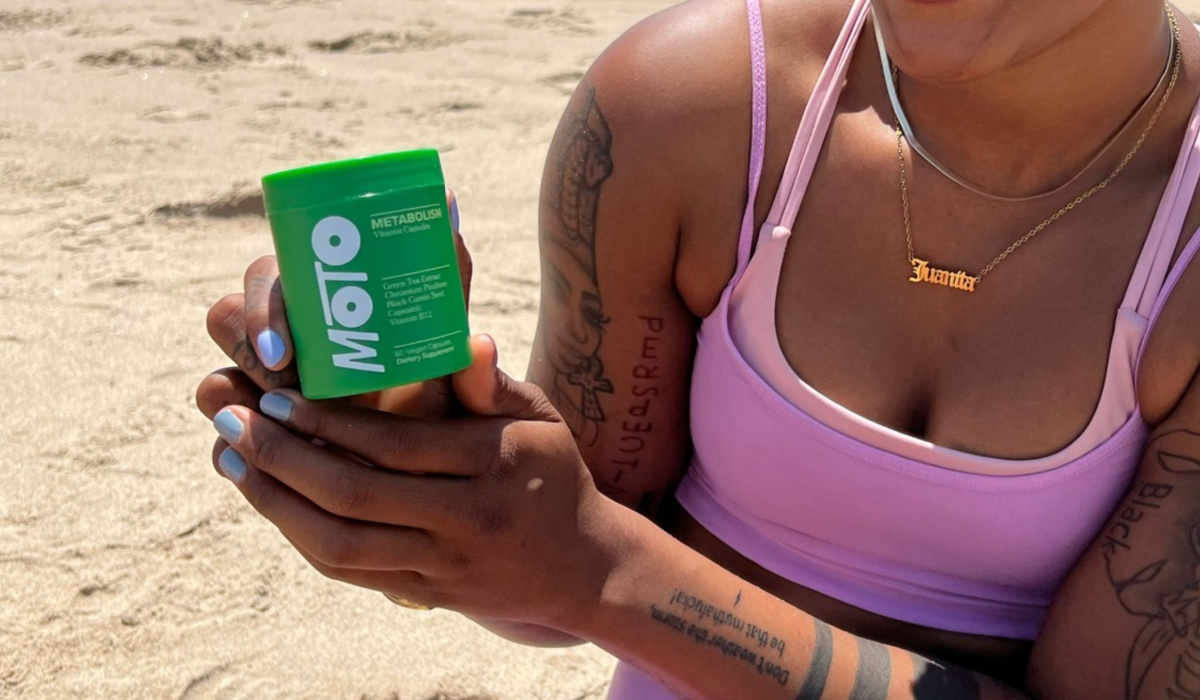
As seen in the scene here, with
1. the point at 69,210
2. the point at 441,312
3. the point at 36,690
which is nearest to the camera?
the point at 441,312

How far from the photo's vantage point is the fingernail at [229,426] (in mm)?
1067

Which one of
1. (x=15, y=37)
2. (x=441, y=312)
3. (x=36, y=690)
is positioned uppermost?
(x=441, y=312)

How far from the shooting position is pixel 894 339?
1.40 metres

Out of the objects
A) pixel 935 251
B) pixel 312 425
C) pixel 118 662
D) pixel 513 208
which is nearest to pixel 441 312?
pixel 312 425

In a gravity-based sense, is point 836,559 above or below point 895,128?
below

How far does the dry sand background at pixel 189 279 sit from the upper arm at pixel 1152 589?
3.77ft

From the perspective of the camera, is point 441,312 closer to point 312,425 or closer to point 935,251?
point 312,425

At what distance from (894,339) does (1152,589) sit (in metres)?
0.39

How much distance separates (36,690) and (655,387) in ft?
A: 4.40

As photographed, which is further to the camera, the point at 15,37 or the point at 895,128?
the point at 15,37

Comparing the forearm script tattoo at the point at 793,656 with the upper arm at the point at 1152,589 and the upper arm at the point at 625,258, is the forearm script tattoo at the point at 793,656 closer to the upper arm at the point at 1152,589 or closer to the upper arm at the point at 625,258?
the upper arm at the point at 1152,589

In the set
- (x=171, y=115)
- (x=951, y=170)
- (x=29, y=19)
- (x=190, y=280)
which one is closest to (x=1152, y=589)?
(x=951, y=170)

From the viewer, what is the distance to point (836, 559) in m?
1.46

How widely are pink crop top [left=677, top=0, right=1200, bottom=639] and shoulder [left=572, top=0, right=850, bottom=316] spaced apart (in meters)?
0.02
